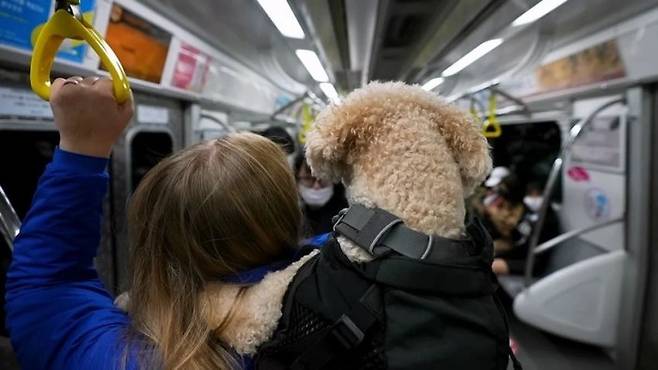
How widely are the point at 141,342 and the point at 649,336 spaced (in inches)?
143

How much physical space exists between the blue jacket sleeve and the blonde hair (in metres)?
0.07

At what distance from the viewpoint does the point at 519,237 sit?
4.31 meters

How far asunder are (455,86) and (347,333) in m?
3.92

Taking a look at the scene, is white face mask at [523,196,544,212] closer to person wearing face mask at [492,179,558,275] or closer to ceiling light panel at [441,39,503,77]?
person wearing face mask at [492,179,558,275]

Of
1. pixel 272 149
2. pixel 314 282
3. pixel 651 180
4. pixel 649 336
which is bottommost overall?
pixel 649 336

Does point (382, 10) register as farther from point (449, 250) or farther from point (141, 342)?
point (141, 342)

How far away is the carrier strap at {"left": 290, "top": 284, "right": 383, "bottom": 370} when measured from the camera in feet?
1.84

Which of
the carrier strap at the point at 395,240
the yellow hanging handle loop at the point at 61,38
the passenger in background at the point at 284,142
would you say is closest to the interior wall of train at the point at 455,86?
the passenger in background at the point at 284,142

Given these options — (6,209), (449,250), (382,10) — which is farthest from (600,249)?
(6,209)

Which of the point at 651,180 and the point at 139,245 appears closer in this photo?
the point at 139,245

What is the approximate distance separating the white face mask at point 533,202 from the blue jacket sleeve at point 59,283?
177 inches

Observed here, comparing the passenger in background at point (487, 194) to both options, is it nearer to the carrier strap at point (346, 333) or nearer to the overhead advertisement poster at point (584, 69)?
the overhead advertisement poster at point (584, 69)

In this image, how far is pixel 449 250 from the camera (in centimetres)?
59

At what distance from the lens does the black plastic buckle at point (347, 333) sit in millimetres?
559
